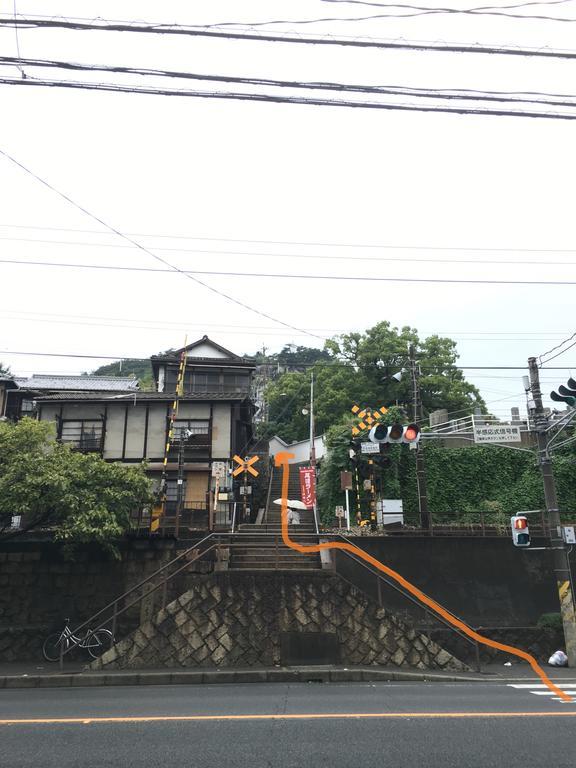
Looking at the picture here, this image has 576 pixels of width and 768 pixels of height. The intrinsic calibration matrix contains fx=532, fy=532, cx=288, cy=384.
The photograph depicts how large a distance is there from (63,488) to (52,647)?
15.9 feet

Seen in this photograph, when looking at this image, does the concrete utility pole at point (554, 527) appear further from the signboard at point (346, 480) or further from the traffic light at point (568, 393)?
the signboard at point (346, 480)

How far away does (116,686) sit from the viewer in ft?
37.4

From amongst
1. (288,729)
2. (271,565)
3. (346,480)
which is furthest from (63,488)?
(346,480)

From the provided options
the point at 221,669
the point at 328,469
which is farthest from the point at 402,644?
the point at 328,469

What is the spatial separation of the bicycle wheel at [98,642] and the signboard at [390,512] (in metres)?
9.78

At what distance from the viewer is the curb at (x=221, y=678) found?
37.9ft

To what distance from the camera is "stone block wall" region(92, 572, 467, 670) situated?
12617 millimetres

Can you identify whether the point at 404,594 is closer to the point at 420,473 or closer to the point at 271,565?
the point at 271,565

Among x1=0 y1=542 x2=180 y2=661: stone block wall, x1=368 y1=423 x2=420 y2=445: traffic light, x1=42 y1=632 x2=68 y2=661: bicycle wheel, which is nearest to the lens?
x1=368 y1=423 x2=420 y2=445: traffic light

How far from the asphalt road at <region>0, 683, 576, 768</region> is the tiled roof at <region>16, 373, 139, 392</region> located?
2312cm

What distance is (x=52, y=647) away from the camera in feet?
49.4

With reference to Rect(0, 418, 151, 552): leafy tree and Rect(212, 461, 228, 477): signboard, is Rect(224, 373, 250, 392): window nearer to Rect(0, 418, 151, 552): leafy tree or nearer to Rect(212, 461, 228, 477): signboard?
Rect(212, 461, 228, 477): signboard

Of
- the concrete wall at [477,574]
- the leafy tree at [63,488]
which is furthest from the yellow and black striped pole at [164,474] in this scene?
the concrete wall at [477,574]

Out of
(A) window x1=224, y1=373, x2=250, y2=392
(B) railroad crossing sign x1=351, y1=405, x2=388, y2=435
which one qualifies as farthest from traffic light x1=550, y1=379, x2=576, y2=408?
(A) window x1=224, y1=373, x2=250, y2=392
